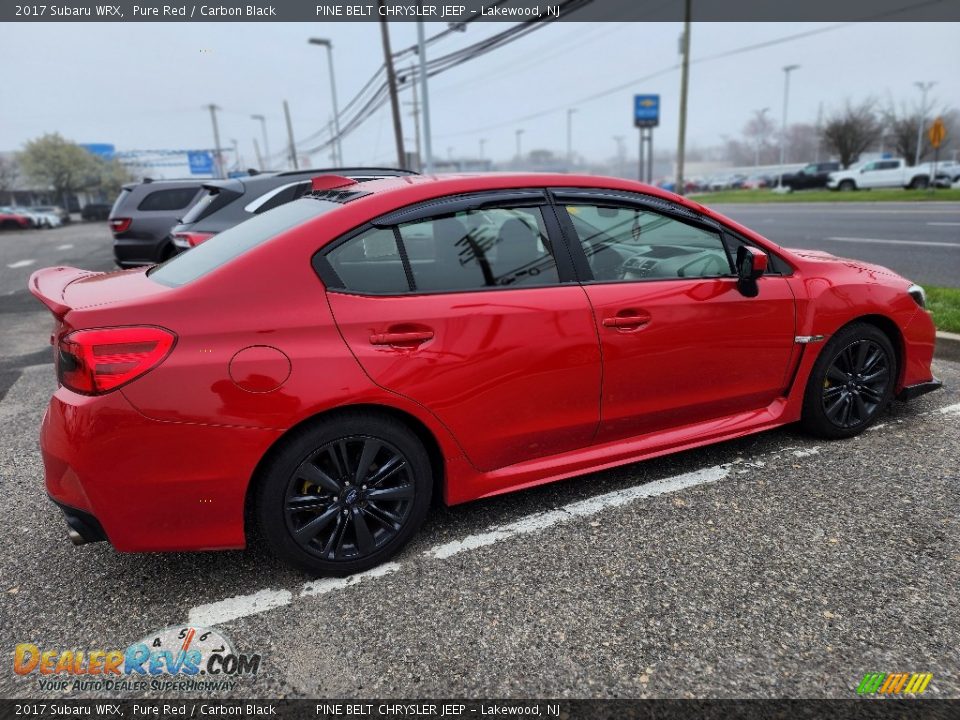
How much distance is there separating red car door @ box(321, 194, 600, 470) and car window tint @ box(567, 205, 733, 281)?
0.62 ft

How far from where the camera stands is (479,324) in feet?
8.70

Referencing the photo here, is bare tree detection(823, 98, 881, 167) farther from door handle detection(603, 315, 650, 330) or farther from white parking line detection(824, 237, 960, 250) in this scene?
Result: door handle detection(603, 315, 650, 330)

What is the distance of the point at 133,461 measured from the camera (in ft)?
7.36

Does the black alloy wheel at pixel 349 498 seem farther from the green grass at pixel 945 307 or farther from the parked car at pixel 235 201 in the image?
A: the green grass at pixel 945 307

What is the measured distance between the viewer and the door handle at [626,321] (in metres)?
2.90

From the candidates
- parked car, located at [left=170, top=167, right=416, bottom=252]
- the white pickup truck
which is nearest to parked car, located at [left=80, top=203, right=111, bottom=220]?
parked car, located at [left=170, top=167, right=416, bottom=252]

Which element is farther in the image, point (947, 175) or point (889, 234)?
point (947, 175)

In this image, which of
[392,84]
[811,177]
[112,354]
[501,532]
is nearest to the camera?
[112,354]

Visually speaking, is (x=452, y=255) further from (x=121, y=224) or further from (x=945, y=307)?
(x=121, y=224)

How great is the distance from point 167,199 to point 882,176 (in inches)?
1357

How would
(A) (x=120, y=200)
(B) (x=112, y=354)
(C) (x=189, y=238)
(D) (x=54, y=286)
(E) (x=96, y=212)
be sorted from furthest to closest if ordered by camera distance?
(E) (x=96, y=212)
(A) (x=120, y=200)
(C) (x=189, y=238)
(D) (x=54, y=286)
(B) (x=112, y=354)

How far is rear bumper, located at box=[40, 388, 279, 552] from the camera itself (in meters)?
2.22

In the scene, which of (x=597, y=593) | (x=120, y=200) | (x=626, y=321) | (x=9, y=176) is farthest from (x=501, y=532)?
(x=9, y=176)

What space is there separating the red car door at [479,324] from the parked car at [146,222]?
852 cm
